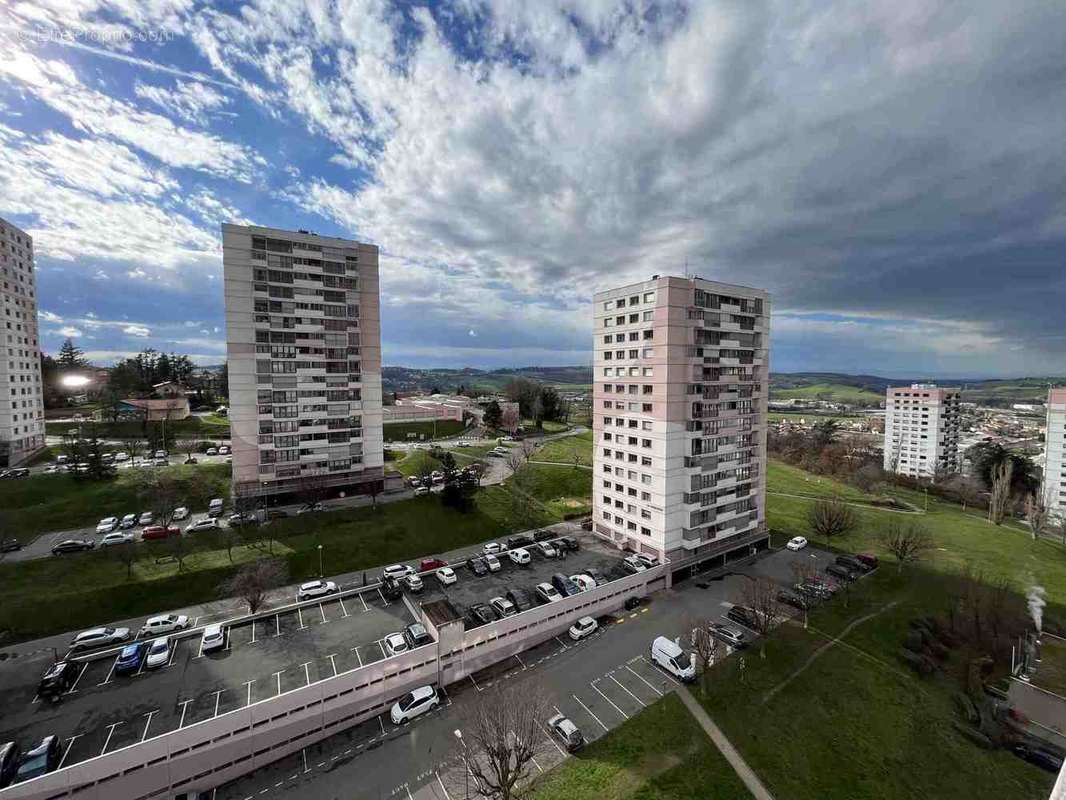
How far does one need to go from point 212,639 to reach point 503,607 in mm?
19063

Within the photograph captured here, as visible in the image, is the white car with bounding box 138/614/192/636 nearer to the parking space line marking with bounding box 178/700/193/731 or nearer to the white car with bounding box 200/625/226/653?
the white car with bounding box 200/625/226/653

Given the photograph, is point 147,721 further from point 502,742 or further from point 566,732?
point 566,732

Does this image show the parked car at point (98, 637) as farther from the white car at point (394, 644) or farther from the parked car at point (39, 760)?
the white car at point (394, 644)

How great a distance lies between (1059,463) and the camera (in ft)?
244

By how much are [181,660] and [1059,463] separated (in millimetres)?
122245

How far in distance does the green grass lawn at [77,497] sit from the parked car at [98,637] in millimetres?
21678

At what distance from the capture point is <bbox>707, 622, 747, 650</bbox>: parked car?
30.5 metres

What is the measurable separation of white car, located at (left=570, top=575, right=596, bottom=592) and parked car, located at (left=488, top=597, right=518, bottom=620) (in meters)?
6.32

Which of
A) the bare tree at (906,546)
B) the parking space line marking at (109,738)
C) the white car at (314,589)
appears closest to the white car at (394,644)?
the white car at (314,589)

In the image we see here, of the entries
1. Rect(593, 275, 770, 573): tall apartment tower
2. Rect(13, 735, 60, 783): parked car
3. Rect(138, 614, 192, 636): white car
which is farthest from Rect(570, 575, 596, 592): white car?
Rect(13, 735, 60, 783): parked car

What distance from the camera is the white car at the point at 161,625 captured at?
29672 millimetres

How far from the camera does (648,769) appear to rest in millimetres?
20906

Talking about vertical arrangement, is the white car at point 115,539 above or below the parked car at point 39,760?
above

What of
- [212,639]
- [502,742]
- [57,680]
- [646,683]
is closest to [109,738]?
[57,680]
